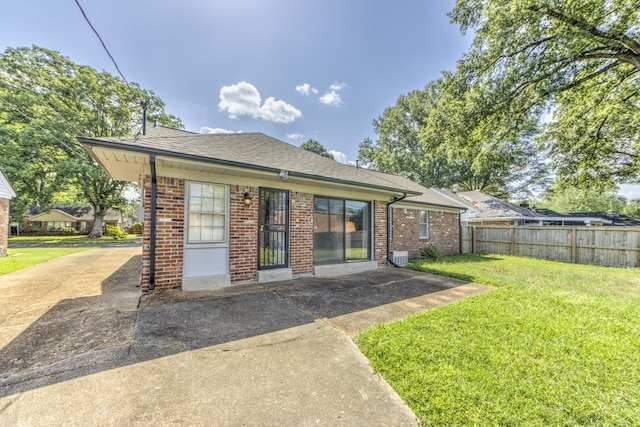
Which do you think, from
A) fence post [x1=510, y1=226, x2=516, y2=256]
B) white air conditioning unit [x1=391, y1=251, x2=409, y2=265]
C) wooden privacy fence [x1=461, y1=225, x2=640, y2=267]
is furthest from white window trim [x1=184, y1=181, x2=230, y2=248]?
fence post [x1=510, y1=226, x2=516, y2=256]

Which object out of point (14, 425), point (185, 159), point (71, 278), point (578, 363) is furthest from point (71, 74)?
point (578, 363)

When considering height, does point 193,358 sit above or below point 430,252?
below

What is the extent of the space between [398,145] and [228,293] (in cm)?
2604

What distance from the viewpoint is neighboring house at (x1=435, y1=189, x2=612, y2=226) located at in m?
15.8

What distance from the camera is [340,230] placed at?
7473 mm

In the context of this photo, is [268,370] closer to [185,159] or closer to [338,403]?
[338,403]

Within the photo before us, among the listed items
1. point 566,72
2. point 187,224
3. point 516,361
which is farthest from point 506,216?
point 187,224

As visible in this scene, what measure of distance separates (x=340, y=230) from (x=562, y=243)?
33.6 feet

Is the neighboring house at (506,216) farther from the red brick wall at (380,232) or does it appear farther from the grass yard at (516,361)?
the grass yard at (516,361)

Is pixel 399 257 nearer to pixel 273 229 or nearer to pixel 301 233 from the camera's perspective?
pixel 301 233

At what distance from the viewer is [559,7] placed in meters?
6.68

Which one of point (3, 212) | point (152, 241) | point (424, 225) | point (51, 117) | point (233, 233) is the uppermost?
point (51, 117)

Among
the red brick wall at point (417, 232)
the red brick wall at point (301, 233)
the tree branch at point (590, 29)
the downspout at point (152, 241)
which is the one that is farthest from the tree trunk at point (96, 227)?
the tree branch at point (590, 29)

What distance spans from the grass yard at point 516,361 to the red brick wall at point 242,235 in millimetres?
3354
